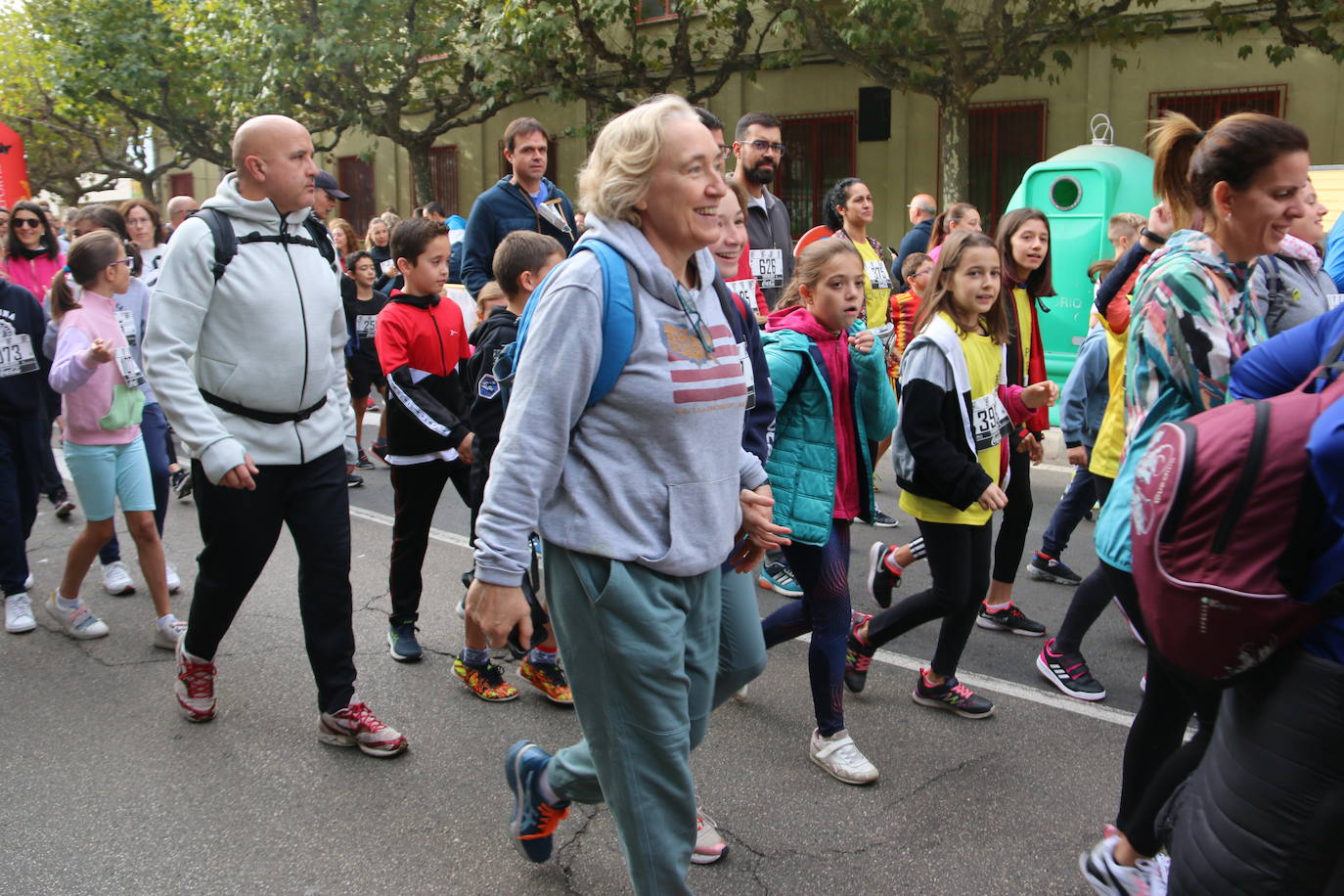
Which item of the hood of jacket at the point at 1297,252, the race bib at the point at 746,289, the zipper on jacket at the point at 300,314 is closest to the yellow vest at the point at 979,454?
the hood of jacket at the point at 1297,252

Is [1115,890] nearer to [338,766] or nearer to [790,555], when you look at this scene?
[790,555]

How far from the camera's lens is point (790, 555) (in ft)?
11.9

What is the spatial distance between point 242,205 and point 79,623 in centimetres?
246

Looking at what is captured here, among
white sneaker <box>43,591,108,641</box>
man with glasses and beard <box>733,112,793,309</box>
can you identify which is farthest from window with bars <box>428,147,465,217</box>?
white sneaker <box>43,591,108,641</box>

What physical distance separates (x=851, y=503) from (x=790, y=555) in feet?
1.07

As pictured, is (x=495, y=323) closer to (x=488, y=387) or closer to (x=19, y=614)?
(x=488, y=387)

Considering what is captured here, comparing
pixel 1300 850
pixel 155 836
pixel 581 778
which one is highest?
pixel 1300 850

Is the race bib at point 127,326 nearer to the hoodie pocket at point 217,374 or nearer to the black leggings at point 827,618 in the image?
the hoodie pocket at point 217,374

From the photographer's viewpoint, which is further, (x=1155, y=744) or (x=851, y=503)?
(x=851, y=503)

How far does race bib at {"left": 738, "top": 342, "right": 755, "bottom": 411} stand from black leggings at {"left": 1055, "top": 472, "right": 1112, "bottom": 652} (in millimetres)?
1976

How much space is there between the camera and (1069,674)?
434 cm

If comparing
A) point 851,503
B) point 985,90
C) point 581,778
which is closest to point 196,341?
point 581,778

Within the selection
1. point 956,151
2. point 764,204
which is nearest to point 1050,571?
point 764,204

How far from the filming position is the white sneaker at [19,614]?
200 inches
